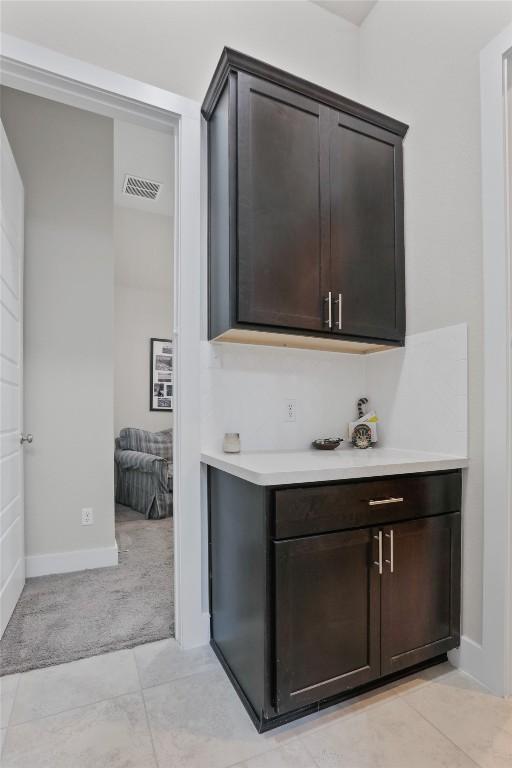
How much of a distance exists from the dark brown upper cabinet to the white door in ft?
3.46

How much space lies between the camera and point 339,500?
1456 millimetres

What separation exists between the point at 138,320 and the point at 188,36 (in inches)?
147

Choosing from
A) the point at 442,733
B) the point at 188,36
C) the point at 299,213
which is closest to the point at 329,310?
the point at 299,213

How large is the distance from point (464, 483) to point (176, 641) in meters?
1.47

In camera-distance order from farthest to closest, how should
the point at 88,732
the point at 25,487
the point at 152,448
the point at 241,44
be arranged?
the point at 152,448 → the point at 25,487 → the point at 241,44 → the point at 88,732

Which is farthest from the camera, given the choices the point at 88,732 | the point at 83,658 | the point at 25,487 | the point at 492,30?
the point at 25,487

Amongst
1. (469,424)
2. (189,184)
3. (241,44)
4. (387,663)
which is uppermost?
(241,44)

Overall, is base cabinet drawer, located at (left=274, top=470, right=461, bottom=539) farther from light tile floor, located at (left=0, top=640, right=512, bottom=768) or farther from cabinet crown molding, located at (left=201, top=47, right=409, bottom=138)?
cabinet crown molding, located at (left=201, top=47, right=409, bottom=138)

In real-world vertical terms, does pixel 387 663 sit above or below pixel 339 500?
below

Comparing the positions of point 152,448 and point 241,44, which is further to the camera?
point 152,448

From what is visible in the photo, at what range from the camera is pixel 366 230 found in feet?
6.47

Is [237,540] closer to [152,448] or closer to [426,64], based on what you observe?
[426,64]

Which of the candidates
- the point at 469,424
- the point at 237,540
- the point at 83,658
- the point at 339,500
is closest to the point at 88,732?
the point at 83,658

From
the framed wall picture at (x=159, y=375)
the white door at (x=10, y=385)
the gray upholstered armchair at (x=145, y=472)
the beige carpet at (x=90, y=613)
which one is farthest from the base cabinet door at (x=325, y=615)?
the framed wall picture at (x=159, y=375)
